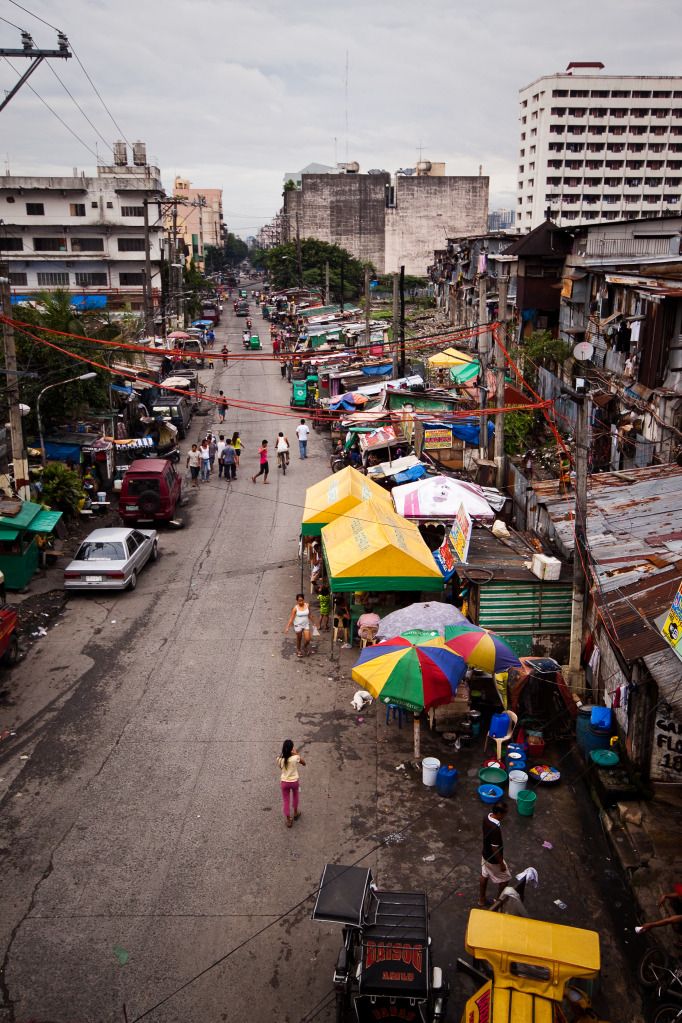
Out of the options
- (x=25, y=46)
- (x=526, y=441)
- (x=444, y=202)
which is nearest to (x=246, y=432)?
(x=526, y=441)

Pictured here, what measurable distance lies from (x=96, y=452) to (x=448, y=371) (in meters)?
20.1

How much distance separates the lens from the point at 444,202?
95.1 meters

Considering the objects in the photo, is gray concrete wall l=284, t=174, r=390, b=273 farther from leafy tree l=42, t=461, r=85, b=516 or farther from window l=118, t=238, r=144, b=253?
leafy tree l=42, t=461, r=85, b=516

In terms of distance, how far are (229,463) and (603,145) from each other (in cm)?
7355

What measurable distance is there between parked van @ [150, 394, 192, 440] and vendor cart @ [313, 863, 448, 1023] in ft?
91.5

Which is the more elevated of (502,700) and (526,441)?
(526,441)

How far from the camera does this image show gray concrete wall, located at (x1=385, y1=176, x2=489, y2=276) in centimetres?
A: 9456

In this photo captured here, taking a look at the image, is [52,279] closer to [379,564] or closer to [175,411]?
[175,411]

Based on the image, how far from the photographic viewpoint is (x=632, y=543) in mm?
12289

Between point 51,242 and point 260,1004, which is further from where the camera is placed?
point 51,242

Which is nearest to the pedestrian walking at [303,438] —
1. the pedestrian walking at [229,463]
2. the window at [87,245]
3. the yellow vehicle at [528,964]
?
the pedestrian walking at [229,463]

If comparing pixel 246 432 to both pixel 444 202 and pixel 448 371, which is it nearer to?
pixel 448 371

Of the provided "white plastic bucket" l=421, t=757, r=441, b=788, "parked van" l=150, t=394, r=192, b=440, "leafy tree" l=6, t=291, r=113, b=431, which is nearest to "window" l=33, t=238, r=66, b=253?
"parked van" l=150, t=394, r=192, b=440

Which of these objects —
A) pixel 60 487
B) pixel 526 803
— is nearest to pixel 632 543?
pixel 526 803
